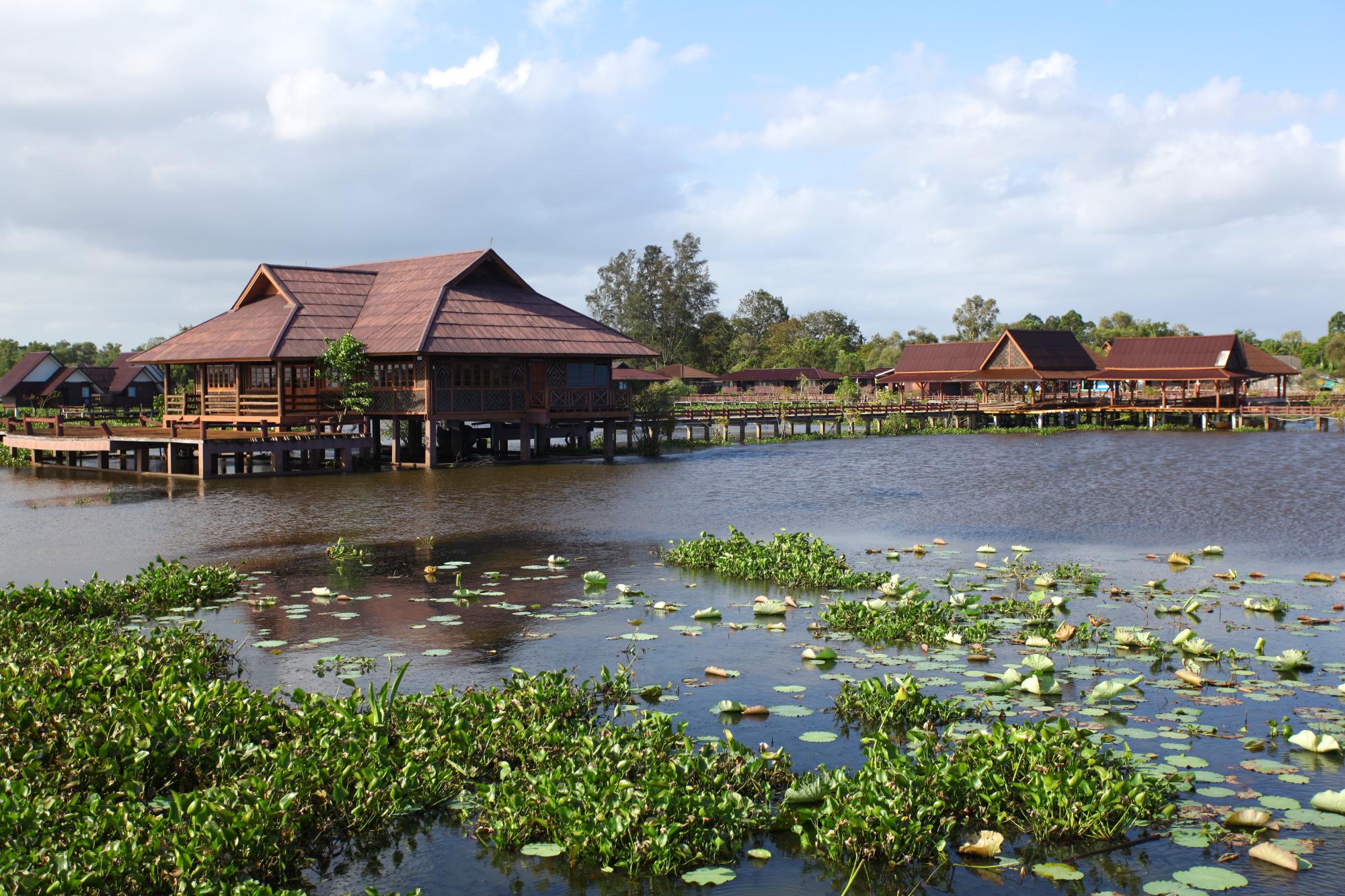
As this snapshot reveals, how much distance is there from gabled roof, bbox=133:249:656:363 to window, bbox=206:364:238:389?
3.27ft

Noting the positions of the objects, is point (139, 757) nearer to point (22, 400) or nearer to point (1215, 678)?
point (1215, 678)

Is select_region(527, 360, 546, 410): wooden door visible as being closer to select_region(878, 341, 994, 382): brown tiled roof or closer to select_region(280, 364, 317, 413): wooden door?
select_region(280, 364, 317, 413): wooden door

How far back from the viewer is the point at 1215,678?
11.4 metres

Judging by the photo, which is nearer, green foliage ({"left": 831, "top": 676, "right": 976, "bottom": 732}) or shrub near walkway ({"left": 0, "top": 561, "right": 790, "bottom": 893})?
shrub near walkway ({"left": 0, "top": 561, "right": 790, "bottom": 893})

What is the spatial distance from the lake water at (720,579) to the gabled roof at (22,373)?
158 feet

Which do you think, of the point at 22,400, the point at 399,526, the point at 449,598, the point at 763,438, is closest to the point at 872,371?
the point at 763,438

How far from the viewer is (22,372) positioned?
79.4 m

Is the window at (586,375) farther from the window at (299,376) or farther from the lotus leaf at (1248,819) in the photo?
the lotus leaf at (1248,819)

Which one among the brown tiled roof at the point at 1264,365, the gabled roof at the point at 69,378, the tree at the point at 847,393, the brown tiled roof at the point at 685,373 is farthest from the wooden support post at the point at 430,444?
the brown tiled roof at the point at 685,373

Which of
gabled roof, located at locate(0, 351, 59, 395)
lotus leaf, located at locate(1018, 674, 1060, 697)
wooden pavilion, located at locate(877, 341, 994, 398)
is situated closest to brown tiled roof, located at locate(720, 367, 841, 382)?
wooden pavilion, located at locate(877, 341, 994, 398)

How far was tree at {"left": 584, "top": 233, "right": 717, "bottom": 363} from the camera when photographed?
99.0 meters

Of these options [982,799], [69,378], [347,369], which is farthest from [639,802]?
[69,378]

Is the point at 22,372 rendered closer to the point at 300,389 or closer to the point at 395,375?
the point at 300,389

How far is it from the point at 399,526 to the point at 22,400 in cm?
6892
